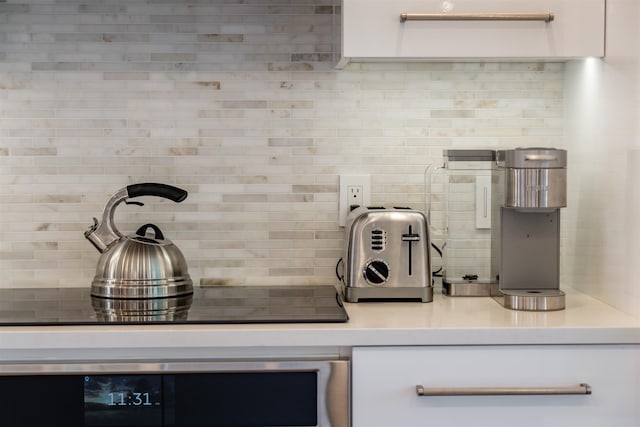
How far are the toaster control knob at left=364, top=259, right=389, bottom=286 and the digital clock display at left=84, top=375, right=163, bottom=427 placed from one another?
54cm

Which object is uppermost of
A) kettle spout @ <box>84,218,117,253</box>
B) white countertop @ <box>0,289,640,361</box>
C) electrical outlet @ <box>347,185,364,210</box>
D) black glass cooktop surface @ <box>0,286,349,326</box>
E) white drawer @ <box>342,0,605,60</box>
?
white drawer @ <box>342,0,605,60</box>

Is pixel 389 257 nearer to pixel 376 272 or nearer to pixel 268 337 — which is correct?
pixel 376 272

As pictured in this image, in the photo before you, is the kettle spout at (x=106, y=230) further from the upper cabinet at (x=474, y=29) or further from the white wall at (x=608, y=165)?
the white wall at (x=608, y=165)

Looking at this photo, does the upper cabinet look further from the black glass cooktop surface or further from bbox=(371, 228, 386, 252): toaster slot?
the black glass cooktop surface

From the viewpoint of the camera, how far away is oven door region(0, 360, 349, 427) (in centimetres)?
158

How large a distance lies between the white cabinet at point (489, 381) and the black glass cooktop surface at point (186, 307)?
146 millimetres

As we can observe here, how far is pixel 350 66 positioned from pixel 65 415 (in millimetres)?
1083

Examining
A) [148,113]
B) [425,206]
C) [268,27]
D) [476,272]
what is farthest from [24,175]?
[476,272]

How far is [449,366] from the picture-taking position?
5.25 feet

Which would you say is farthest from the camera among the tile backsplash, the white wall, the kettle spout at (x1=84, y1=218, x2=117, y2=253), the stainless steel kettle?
the tile backsplash

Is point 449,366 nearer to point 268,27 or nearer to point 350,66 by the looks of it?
point 350,66

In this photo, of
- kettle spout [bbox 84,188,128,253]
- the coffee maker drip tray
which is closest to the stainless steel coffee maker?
the coffee maker drip tray

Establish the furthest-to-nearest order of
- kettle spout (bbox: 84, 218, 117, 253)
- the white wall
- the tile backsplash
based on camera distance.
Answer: the tile backsplash < kettle spout (bbox: 84, 218, 117, 253) < the white wall

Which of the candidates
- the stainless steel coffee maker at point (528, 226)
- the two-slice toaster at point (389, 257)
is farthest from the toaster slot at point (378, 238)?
the stainless steel coffee maker at point (528, 226)
